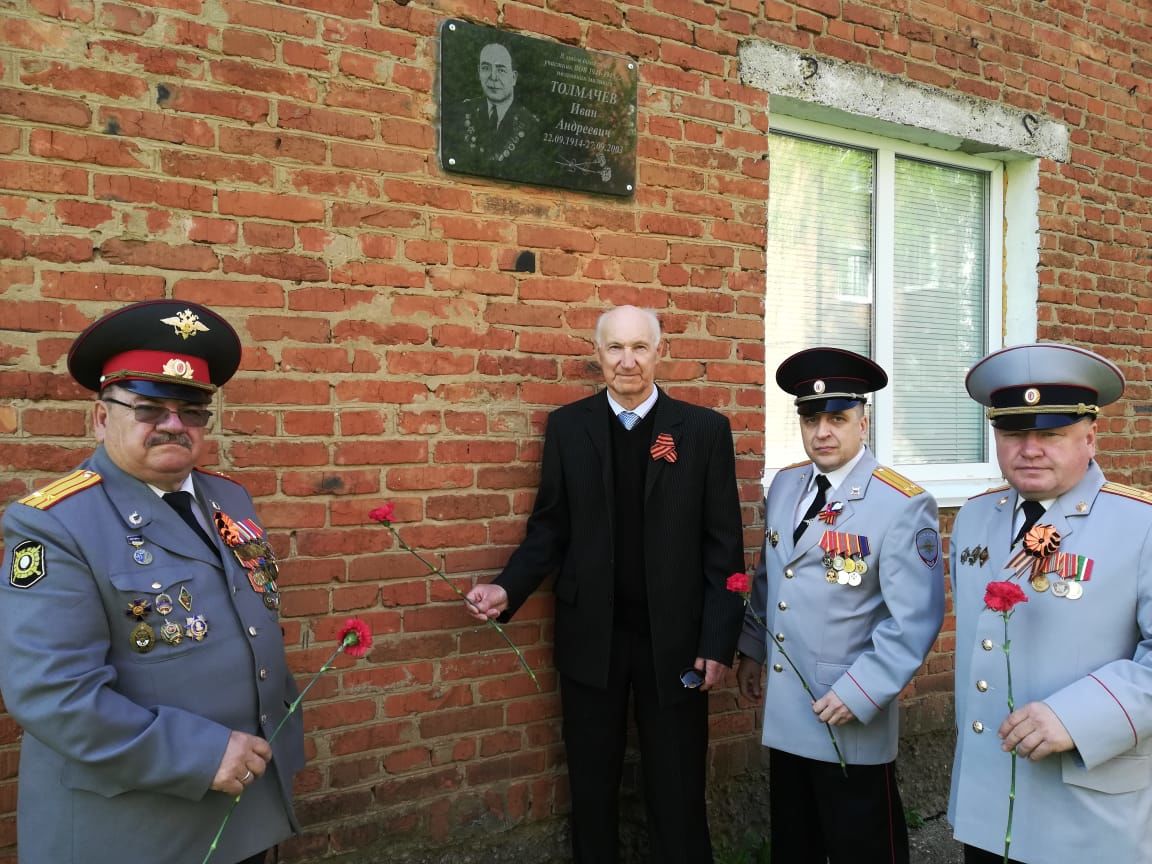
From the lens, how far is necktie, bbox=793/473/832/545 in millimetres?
3025

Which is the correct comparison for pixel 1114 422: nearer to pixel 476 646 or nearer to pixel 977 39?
pixel 977 39

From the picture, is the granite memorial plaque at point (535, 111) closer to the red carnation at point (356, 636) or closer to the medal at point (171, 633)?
the red carnation at point (356, 636)

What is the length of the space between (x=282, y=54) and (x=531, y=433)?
1467mm

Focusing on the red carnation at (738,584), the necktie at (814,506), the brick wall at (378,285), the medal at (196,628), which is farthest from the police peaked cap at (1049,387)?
the medal at (196,628)

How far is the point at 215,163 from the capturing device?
2795 millimetres

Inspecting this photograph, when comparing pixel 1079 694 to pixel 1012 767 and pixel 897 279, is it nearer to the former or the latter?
→ pixel 1012 767

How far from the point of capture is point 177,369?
7.08 feet

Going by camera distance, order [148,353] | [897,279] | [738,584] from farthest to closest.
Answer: [897,279]
[738,584]
[148,353]

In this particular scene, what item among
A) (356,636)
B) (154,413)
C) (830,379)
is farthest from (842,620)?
(154,413)

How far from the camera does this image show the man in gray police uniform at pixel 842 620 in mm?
2766

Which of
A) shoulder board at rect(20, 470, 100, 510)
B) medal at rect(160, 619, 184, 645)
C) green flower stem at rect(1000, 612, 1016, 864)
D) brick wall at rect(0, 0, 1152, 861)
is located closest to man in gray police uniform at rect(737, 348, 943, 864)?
green flower stem at rect(1000, 612, 1016, 864)

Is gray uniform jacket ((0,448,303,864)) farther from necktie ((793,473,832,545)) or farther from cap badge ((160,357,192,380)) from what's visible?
necktie ((793,473,832,545))

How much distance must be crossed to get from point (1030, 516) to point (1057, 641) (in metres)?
0.34

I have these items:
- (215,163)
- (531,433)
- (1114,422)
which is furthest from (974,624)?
(1114,422)
